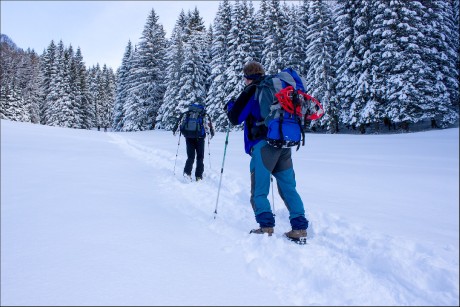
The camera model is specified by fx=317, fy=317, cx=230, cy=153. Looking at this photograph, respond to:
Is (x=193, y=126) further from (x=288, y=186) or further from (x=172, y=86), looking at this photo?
(x=172, y=86)

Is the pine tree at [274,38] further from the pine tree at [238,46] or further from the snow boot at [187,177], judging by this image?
the snow boot at [187,177]

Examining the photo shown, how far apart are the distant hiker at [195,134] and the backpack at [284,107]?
4.47 m

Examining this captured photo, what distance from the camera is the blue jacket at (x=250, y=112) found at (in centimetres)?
401

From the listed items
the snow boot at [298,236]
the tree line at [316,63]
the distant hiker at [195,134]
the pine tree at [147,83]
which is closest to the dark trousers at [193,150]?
the distant hiker at [195,134]

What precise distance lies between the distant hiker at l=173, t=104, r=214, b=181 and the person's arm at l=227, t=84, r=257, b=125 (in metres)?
4.20

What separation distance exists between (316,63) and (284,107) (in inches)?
1158

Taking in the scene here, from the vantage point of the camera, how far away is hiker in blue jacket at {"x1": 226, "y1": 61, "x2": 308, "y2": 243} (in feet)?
12.9

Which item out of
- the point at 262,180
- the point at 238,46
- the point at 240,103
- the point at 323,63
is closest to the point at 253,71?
the point at 240,103

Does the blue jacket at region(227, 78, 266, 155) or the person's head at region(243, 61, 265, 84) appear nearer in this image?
the blue jacket at region(227, 78, 266, 155)

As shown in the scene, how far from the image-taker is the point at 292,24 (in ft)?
109

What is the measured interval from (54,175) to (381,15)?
2727 centimetres

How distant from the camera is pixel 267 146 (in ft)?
12.9

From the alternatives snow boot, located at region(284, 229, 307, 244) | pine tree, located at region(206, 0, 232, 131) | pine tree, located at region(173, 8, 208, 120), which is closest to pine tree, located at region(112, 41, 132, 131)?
pine tree, located at region(173, 8, 208, 120)

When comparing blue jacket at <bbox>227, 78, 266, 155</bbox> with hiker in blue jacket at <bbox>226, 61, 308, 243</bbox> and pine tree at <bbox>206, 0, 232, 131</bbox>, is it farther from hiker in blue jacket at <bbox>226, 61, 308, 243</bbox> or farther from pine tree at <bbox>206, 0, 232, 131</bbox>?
pine tree at <bbox>206, 0, 232, 131</bbox>
